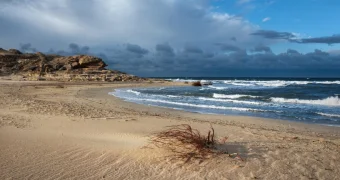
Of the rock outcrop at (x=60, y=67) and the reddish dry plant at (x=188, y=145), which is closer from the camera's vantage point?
the reddish dry plant at (x=188, y=145)

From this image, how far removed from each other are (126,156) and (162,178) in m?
1.03

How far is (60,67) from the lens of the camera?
63.3 metres

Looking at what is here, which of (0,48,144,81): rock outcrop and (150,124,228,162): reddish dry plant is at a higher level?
(0,48,144,81): rock outcrop

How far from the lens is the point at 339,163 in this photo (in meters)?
4.77

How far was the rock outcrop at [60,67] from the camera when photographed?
57081 millimetres

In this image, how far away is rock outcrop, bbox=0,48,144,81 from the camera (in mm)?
57081

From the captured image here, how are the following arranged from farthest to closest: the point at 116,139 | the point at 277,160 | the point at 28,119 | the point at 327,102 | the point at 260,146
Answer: the point at 327,102 < the point at 28,119 < the point at 116,139 < the point at 260,146 < the point at 277,160

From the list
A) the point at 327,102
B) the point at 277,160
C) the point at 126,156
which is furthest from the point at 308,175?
the point at 327,102

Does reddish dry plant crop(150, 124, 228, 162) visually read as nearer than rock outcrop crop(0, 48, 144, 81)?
Yes

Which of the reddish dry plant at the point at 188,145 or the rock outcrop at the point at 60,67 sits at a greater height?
the rock outcrop at the point at 60,67

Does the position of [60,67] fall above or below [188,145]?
above

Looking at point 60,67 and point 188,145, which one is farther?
point 60,67

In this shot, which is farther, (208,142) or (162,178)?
(208,142)

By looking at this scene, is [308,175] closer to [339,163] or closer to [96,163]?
[339,163]
